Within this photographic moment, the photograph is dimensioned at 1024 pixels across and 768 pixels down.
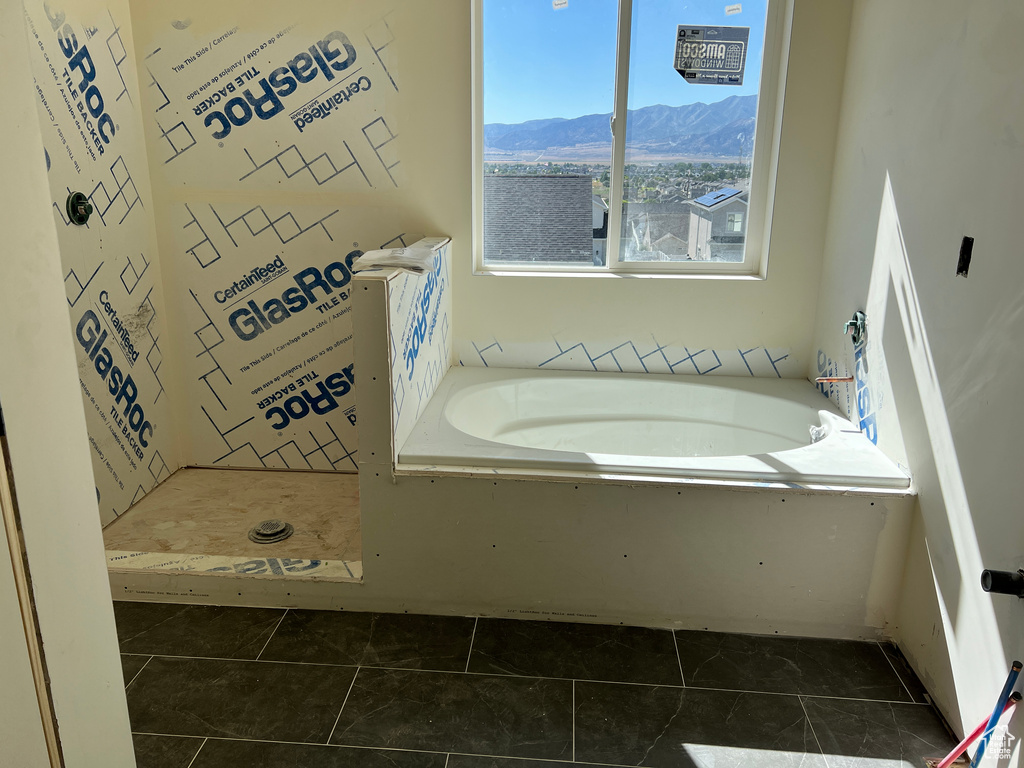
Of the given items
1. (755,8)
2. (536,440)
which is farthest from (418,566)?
(755,8)

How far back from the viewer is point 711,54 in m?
2.82

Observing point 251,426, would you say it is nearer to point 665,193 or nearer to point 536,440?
point 536,440

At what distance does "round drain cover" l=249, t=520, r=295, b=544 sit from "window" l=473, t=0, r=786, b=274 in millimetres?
1293

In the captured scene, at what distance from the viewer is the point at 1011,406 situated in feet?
5.14

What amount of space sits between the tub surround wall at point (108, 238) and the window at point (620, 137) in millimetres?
1322

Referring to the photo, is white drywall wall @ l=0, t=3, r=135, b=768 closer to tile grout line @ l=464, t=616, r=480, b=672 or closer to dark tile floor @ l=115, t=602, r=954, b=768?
dark tile floor @ l=115, t=602, r=954, b=768

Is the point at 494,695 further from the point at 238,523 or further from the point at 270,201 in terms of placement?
the point at 270,201

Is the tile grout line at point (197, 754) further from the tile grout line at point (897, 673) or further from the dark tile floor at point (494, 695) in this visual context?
the tile grout line at point (897, 673)

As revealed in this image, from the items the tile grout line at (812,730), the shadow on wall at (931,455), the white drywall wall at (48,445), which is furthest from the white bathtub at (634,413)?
the white drywall wall at (48,445)

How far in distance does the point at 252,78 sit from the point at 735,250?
203cm

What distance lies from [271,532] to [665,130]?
213 centimetres

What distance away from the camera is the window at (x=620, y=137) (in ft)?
9.21

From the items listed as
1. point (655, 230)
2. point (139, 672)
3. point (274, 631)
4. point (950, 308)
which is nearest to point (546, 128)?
point (655, 230)

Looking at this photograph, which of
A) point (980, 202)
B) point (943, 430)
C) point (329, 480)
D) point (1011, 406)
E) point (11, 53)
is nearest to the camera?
point (11, 53)
